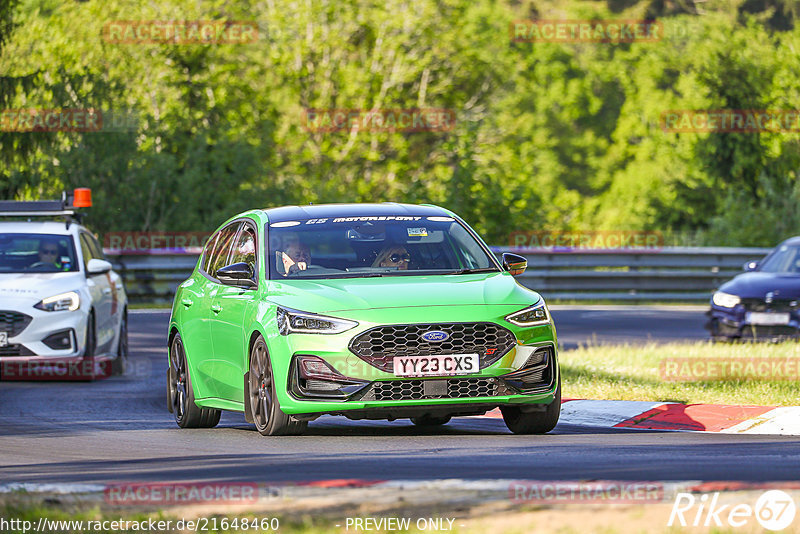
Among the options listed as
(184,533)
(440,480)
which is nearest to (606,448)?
(440,480)

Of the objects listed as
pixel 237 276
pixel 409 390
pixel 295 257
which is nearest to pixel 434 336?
pixel 409 390

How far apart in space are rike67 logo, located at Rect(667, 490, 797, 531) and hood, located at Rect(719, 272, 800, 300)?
13914mm

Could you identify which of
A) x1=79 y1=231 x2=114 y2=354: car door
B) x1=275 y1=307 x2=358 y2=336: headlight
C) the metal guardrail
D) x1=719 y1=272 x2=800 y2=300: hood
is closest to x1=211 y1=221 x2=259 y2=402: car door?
x1=275 y1=307 x2=358 y2=336: headlight

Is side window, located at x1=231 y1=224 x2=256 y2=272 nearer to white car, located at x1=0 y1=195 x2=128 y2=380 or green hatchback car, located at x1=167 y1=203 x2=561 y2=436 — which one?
green hatchback car, located at x1=167 y1=203 x2=561 y2=436

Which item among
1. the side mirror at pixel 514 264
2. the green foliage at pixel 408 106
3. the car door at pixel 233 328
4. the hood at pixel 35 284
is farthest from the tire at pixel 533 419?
the green foliage at pixel 408 106

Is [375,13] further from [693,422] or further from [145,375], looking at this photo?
[693,422]

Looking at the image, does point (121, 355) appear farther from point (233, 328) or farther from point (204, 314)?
point (233, 328)

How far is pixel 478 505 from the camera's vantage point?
669 centimetres

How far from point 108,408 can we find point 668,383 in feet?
15.9

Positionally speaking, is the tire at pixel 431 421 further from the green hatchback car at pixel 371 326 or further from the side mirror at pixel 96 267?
the side mirror at pixel 96 267

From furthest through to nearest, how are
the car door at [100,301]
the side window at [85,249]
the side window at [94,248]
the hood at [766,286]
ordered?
the hood at [766,286] < the side window at [94,248] < the side window at [85,249] < the car door at [100,301]

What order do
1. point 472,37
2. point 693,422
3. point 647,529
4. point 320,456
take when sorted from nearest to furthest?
point 647,529 → point 320,456 → point 693,422 → point 472,37

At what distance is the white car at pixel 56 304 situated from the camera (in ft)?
52.8

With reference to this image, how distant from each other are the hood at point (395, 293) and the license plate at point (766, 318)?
9903 mm
